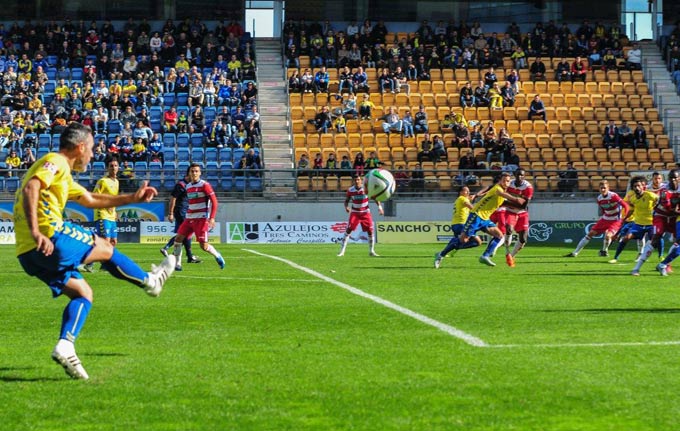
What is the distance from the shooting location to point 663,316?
509 inches

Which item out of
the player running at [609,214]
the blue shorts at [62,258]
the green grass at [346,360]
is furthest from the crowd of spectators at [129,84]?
the blue shorts at [62,258]

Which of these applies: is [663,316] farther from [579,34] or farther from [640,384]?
[579,34]

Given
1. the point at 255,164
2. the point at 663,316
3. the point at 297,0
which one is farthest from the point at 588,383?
the point at 297,0

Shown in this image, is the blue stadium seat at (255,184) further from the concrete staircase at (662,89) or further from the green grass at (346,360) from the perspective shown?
the green grass at (346,360)

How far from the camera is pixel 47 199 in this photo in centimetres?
849

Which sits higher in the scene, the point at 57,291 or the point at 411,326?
the point at 57,291

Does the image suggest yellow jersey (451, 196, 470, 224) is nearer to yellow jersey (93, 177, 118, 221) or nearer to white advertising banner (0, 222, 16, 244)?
yellow jersey (93, 177, 118, 221)

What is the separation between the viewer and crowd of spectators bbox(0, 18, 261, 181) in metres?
44.4

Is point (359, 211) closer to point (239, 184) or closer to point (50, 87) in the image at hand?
point (239, 184)

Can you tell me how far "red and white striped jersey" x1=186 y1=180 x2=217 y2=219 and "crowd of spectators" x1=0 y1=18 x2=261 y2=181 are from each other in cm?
2068

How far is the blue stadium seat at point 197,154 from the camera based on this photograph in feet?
144

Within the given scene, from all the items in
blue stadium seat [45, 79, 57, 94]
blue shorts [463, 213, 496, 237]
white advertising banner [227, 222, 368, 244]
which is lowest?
white advertising banner [227, 222, 368, 244]

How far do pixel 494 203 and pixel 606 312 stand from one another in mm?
10402

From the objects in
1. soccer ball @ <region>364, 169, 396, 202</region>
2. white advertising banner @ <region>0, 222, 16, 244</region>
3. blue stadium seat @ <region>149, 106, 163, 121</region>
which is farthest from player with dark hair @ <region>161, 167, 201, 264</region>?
blue stadium seat @ <region>149, 106, 163, 121</region>
